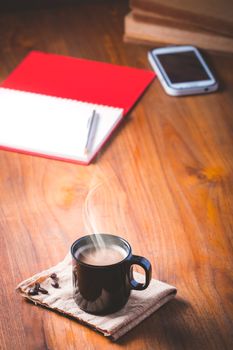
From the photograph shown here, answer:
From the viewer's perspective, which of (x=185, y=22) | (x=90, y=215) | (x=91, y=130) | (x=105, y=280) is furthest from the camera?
(x=185, y=22)

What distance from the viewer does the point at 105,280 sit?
2.87ft

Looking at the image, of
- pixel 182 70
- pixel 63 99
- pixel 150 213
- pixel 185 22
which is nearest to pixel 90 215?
pixel 150 213

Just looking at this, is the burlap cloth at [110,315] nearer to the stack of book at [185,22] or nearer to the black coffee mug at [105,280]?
the black coffee mug at [105,280]

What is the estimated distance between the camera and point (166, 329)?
0.90 metres

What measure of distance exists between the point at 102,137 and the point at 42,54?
464 mm

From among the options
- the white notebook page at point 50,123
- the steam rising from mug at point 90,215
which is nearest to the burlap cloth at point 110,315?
the steam rising from mug at point 90,215

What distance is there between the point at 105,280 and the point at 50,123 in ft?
1.90

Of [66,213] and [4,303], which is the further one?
[66,213]

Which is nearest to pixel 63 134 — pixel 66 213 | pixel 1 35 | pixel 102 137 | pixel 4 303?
pixel 102 137

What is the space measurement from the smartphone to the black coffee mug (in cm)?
71

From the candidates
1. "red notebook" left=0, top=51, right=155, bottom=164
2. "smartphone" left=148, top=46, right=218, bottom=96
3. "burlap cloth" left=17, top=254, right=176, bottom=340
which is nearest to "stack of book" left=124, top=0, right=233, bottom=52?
"smartphone" left=148, top=46, right=218, bottom=96

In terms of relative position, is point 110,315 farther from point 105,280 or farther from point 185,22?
point 185,22

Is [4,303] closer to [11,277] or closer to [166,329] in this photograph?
[11,277]

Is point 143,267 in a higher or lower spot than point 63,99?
higher
